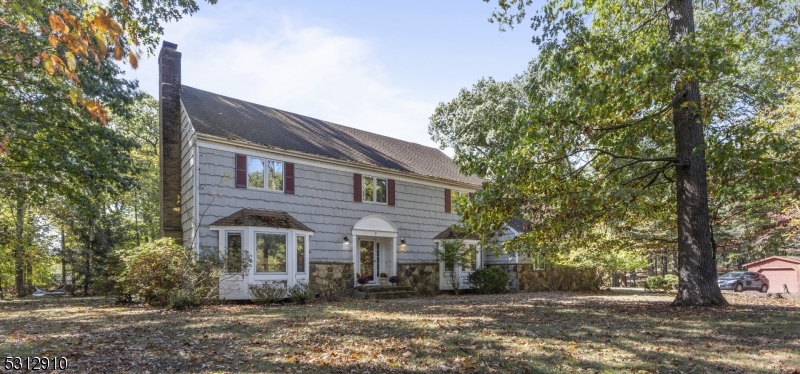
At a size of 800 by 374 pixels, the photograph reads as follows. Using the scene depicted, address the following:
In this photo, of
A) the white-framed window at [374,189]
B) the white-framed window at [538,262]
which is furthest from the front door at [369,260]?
the white-framed window at [538,262]

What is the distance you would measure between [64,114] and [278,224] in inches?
241

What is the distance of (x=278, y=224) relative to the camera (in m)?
14.8

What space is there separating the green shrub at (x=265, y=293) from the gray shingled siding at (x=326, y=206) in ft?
5.53

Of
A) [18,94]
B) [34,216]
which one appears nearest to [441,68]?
[18,94]

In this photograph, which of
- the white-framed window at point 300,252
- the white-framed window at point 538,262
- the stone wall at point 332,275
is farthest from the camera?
the white-framed window at point 538,262

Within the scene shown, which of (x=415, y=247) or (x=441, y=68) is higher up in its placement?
(x=441, y=68)

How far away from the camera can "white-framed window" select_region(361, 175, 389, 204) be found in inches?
715

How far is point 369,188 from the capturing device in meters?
18.4

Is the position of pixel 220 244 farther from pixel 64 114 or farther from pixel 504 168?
pixel 504 168

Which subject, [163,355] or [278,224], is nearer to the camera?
[163,355]

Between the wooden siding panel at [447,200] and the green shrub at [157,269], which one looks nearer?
the green shrub at [157,269]

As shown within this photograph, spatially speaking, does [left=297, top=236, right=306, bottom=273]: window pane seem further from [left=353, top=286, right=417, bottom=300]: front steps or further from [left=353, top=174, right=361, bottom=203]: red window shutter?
[left=353, top=174, right=361, bottom=203]: red window shutter

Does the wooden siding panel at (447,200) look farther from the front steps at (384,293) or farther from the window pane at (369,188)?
the front steps at (384,293)

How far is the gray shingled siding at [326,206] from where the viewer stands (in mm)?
14141
